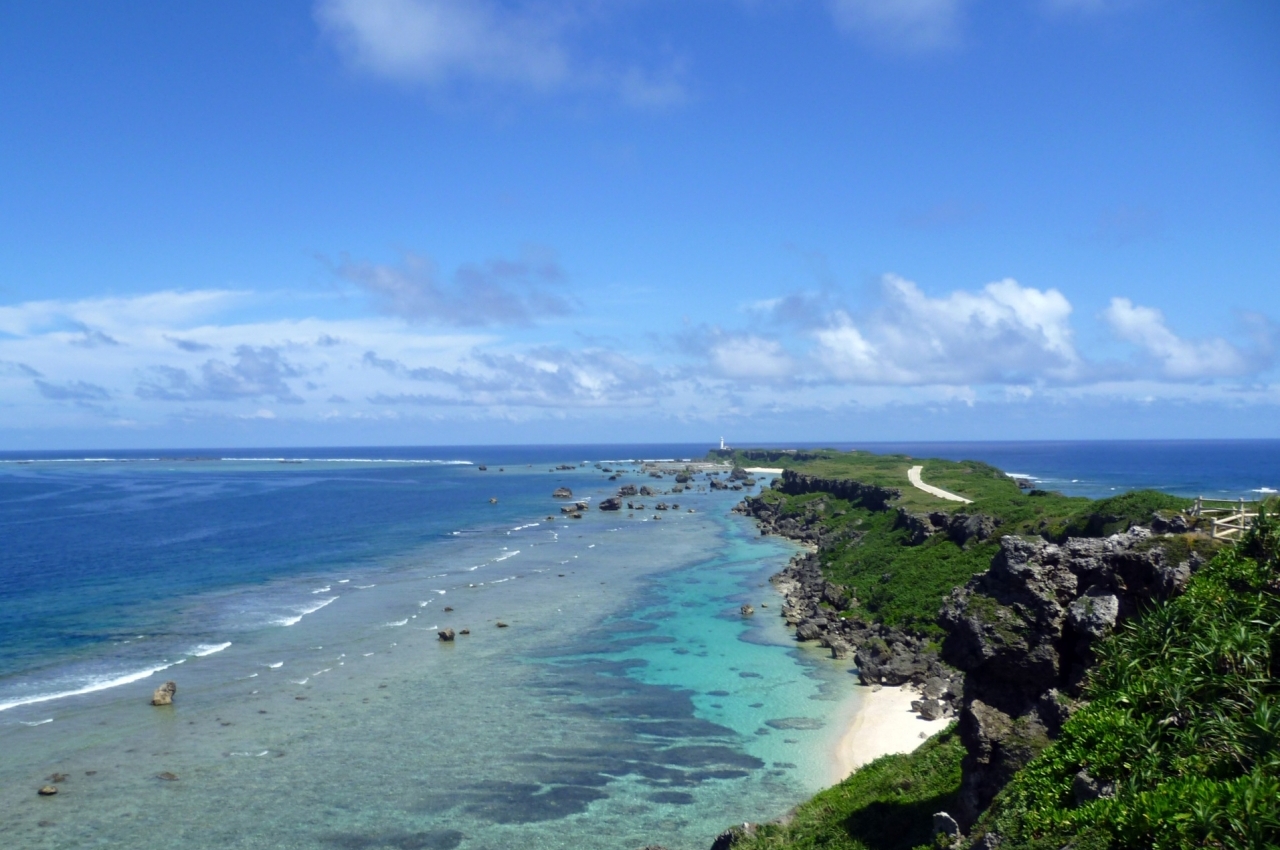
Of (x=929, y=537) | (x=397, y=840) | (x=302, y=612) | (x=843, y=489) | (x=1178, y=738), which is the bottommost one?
(x=397, y=840)

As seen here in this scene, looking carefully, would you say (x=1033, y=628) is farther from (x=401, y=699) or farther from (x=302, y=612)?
(x=302, y=612)

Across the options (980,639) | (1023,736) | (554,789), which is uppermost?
(980,639)

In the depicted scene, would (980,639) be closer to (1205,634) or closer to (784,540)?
(1205,634)

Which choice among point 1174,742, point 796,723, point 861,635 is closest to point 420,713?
point 796,723

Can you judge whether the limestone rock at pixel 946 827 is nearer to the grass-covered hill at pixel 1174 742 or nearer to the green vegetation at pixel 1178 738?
the grass-covered hill at pixel 1174 742

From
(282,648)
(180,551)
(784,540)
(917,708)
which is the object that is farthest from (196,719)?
(784,540)

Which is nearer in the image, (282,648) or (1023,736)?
(1023,736)
